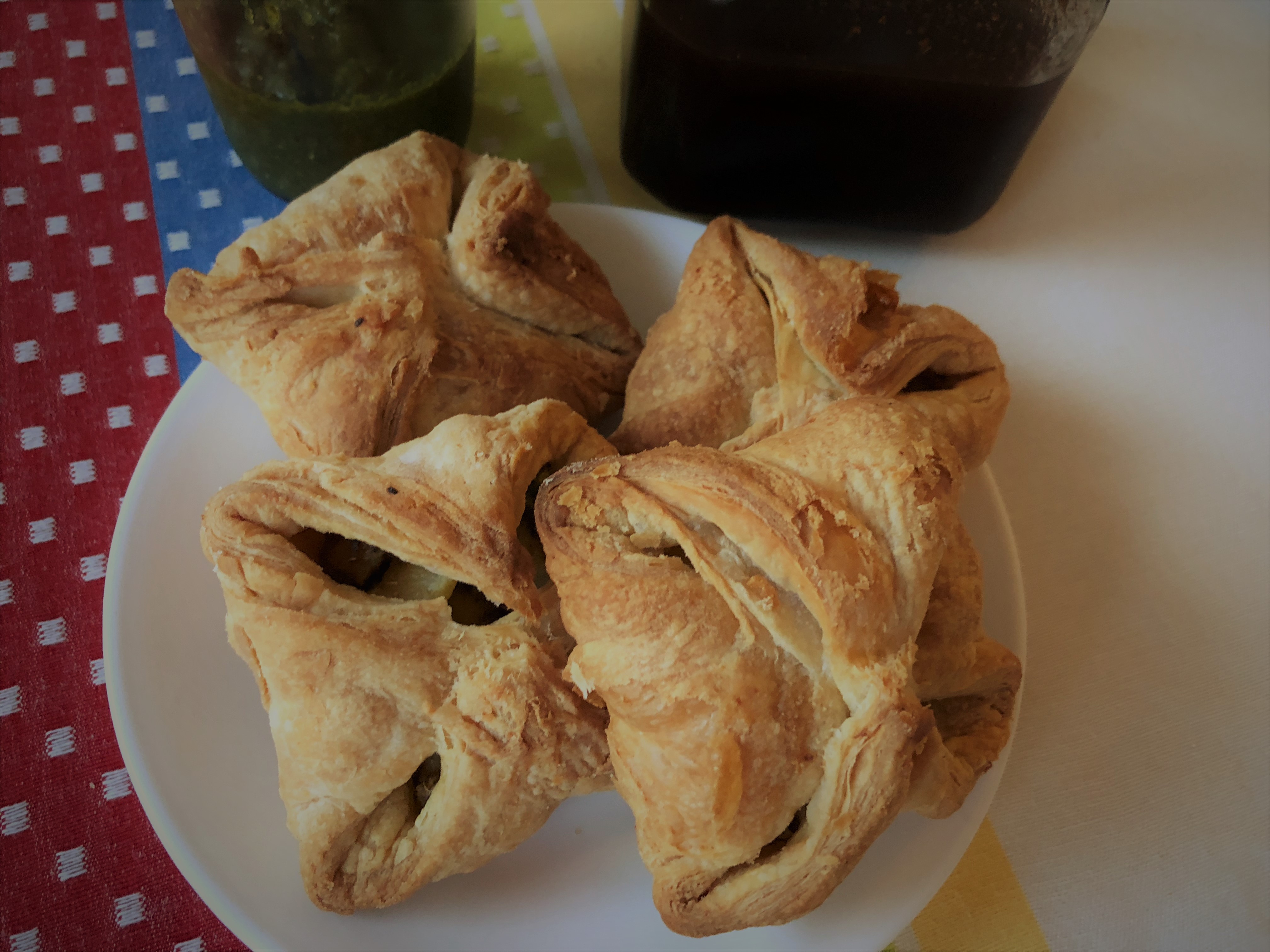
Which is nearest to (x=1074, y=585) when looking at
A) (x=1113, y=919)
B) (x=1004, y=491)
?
(x=1004, y=491)

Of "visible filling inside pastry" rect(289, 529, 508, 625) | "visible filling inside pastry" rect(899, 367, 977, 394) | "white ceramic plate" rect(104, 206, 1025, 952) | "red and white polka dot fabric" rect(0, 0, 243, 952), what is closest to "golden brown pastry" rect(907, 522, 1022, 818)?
"white ceramic plate" rect(104, 206, 1025, 952)

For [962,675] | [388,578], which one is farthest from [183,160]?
[962,675]

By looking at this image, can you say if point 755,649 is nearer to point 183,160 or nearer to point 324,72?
point 324,72

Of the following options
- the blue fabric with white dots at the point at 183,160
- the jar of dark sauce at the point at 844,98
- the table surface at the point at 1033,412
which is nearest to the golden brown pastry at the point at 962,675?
the table surface at the point at 1033,412

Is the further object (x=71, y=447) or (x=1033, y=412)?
(x=1033, y=412)

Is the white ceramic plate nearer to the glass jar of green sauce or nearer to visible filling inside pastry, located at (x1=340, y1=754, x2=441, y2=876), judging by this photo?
visible filling inside pastry, located at (x1=340, y1=754, x2=441, y2=876)
